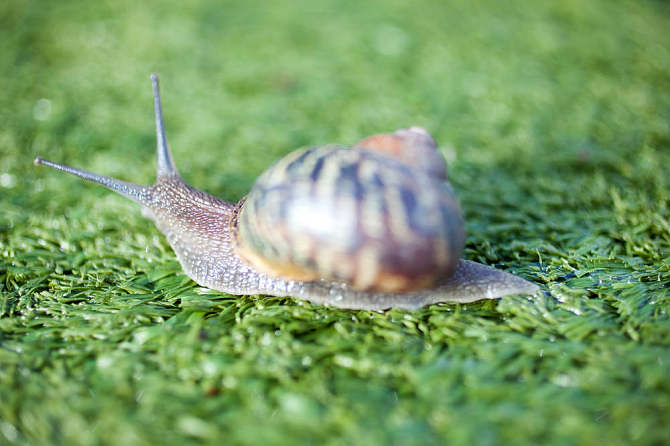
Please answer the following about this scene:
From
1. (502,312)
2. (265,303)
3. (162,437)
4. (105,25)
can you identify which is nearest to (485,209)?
(502,312)

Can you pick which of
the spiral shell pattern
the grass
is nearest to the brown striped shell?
the spiral shell pattern

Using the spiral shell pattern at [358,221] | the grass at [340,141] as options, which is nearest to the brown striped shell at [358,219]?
the spiral shell pattern at [358,221]

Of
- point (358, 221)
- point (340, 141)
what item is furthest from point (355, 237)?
point (340, 141)

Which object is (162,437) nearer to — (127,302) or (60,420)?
(60,420)

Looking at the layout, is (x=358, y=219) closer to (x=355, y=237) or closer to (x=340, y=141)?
(x=355, y=237)

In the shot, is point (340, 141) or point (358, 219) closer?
point (358, 219)

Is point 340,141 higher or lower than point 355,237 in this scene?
Answer: higher
